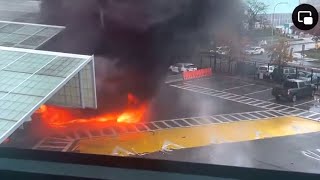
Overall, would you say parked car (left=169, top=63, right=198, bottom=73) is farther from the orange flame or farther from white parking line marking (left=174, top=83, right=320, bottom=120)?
the orange flame

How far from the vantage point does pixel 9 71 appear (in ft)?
4.81

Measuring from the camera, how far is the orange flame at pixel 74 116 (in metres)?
1.38

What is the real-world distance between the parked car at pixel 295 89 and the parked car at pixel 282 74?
2 centimetres

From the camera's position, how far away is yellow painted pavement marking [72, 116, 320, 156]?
4.00 feet

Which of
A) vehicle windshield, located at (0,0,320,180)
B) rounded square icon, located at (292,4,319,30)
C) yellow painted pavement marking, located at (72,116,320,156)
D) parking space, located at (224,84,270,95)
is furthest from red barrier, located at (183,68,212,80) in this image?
rounded square icon, located at (292,4,319,30)

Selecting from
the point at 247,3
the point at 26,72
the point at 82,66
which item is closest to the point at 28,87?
the point at 26,72

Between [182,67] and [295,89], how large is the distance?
529mm

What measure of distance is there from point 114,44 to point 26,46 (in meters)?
0.48

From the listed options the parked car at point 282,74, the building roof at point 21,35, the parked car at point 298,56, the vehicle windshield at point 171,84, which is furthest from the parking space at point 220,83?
the building roof at point 21,35

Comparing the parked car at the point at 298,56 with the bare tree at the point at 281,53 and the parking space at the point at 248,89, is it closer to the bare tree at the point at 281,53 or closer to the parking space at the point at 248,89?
the bare tree at the point at 281,53

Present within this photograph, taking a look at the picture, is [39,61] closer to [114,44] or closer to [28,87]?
[28,87]

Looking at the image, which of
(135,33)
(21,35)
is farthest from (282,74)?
(21,35)

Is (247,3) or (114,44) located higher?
(247,3)

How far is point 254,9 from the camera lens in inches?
49.3
